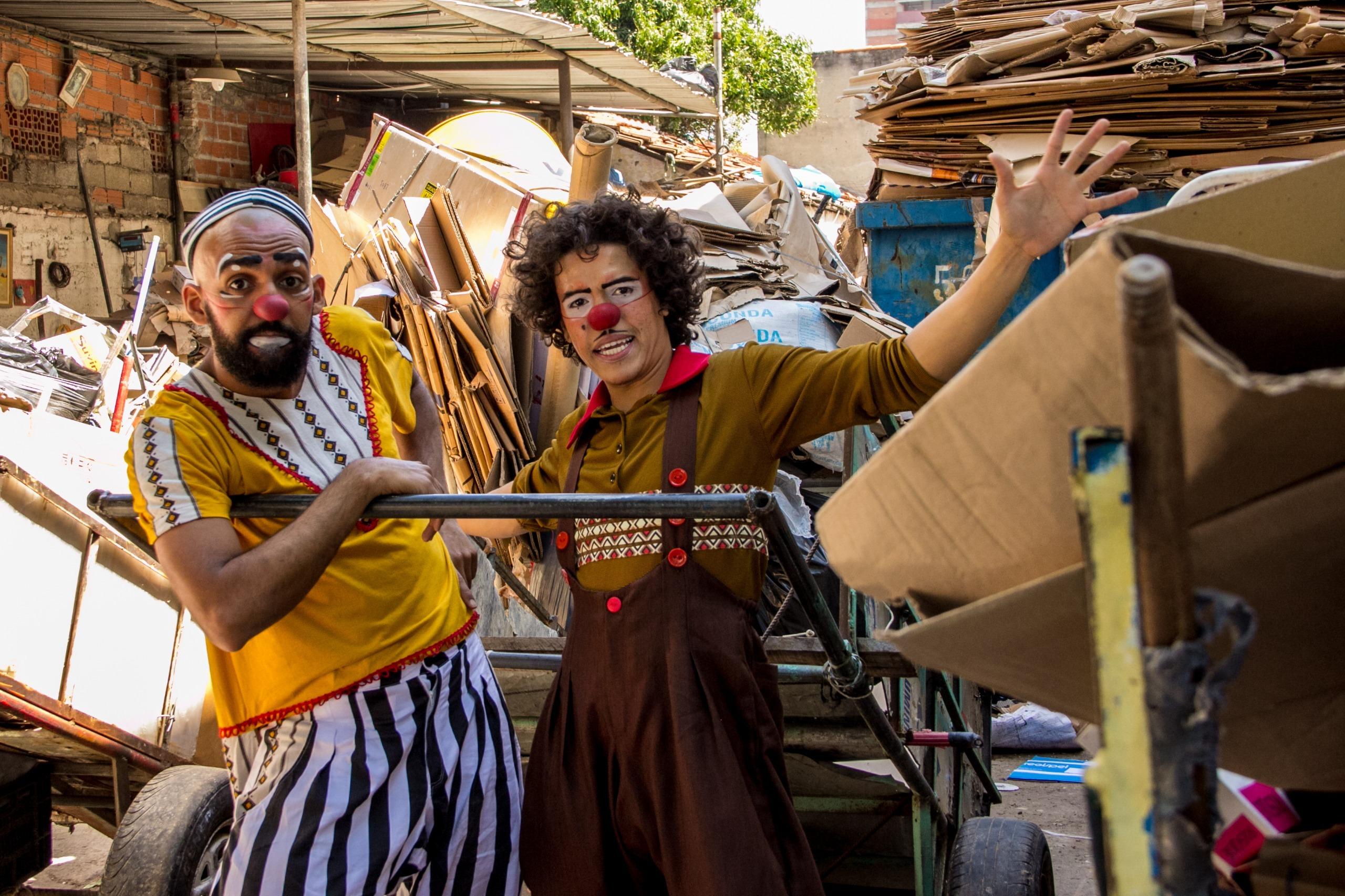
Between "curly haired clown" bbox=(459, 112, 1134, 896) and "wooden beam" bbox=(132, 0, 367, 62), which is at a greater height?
"wooden beam" bbox=(132, 0, 367, 62)

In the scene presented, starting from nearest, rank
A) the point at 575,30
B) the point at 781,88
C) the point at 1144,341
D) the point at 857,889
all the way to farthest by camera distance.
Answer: the point at 1144,341 < the point at 857,889 < the point at 575,30 < the point at 781,88

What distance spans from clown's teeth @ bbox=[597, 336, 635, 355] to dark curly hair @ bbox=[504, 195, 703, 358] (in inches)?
6.0

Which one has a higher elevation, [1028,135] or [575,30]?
[575,30]

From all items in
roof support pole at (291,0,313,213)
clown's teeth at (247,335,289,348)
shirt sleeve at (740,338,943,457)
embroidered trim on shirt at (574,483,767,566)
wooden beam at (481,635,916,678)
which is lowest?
wooden beam at (481,635,916,678)

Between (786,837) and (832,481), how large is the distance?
96.4 inches

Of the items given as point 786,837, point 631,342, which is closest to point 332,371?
point 631,342

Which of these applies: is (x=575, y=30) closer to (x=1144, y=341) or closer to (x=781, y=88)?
(x=1144, y=341)

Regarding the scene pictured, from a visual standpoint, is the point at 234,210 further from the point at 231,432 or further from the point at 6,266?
the point at 6,266

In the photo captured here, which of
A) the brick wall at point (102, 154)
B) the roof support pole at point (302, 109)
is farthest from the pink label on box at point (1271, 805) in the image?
the brick wall at point (102, 154)

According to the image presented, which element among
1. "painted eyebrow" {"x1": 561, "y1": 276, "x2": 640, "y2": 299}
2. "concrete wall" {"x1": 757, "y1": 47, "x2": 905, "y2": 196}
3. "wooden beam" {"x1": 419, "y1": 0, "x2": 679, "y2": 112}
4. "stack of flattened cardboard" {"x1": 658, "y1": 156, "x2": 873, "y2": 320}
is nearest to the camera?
"painted eyebrow" {"x1": 561, "y1": 276, "x2": 640, "y2": 299}

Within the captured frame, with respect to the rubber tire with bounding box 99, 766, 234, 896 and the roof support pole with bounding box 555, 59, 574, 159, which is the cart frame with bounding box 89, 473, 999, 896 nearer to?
the rubber tire with bounding box 99, 766, 234, 896

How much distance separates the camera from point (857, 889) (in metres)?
4.01

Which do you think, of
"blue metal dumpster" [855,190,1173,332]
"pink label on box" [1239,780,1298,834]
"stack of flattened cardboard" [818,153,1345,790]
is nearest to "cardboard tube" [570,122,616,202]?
"blue metal dumpster" [855,190,1173,332]

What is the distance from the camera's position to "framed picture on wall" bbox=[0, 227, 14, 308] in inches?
338
